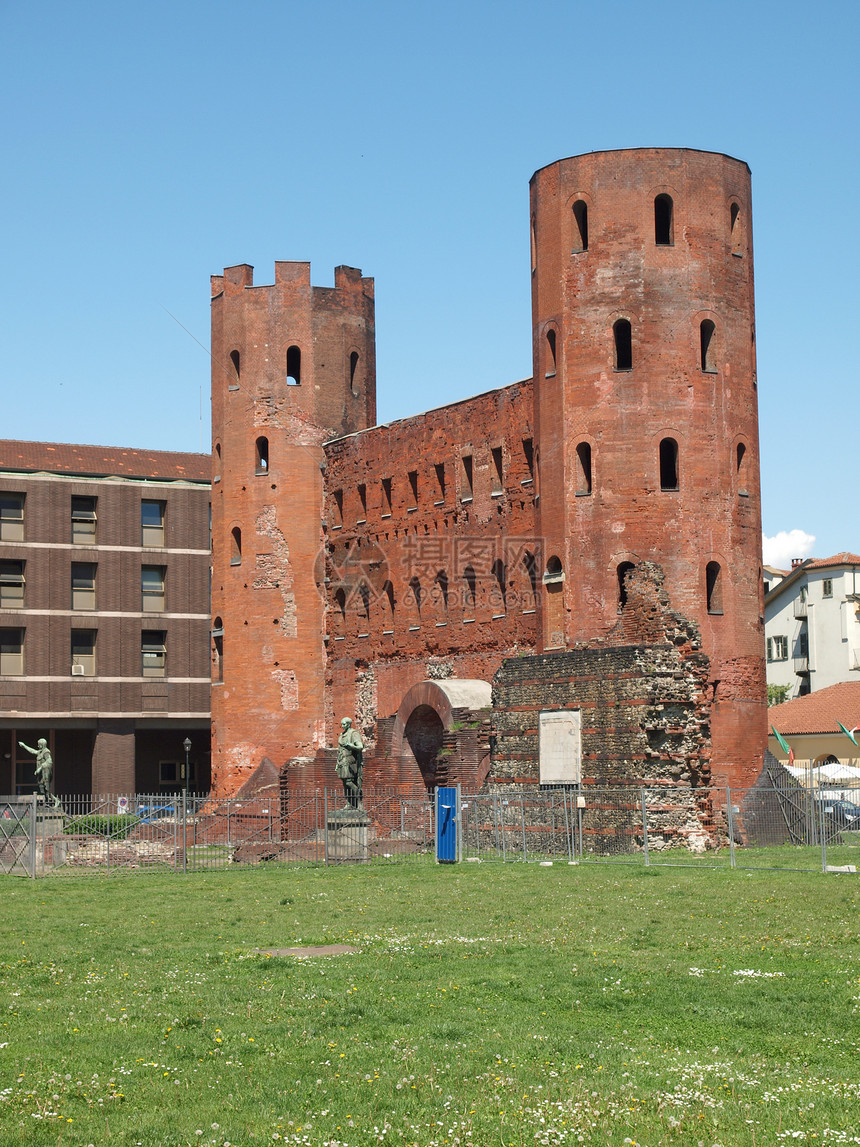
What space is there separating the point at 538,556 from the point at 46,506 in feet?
105

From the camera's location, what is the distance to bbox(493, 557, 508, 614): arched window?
40906 millimetres

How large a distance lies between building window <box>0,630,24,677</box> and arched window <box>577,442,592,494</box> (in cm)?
3367

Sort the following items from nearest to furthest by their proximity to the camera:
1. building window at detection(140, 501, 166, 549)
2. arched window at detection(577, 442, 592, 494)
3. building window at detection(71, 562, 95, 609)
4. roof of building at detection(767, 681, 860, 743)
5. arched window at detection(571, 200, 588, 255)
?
arched window at detection(577, 442, 592, 494), arched window at detection(571, 200, 588, 255), roof of building at detection(767, 681, 860, 743), building window at detection(71, 562, 95, 609), building window at detection(140, 501, 166, 549)

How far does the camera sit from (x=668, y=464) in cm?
3622

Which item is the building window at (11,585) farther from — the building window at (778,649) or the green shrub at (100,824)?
the building window at (778,649)

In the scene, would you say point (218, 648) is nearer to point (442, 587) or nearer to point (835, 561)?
point (442, 587)

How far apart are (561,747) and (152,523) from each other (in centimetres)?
3619

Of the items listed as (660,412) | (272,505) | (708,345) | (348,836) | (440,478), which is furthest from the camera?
(272,505)

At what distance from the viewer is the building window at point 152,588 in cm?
6500

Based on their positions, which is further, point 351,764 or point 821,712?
point 821,712

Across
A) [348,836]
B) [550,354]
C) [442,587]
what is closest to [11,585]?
[442,587]

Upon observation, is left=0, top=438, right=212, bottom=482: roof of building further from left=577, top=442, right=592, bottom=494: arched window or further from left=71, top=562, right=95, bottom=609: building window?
left=577, top=442, right=592, bottom=494: arched window

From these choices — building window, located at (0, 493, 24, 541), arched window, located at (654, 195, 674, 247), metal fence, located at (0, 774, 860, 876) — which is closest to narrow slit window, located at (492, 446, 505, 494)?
arched window, located at (654, 195, 674, 247)

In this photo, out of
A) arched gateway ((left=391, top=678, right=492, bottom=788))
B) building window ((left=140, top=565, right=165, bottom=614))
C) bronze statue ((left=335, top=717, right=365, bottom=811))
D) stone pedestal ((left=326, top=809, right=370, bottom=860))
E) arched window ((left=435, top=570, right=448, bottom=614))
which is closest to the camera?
stone pedestal ((left=326, top=809, right=370, bottom=860))
